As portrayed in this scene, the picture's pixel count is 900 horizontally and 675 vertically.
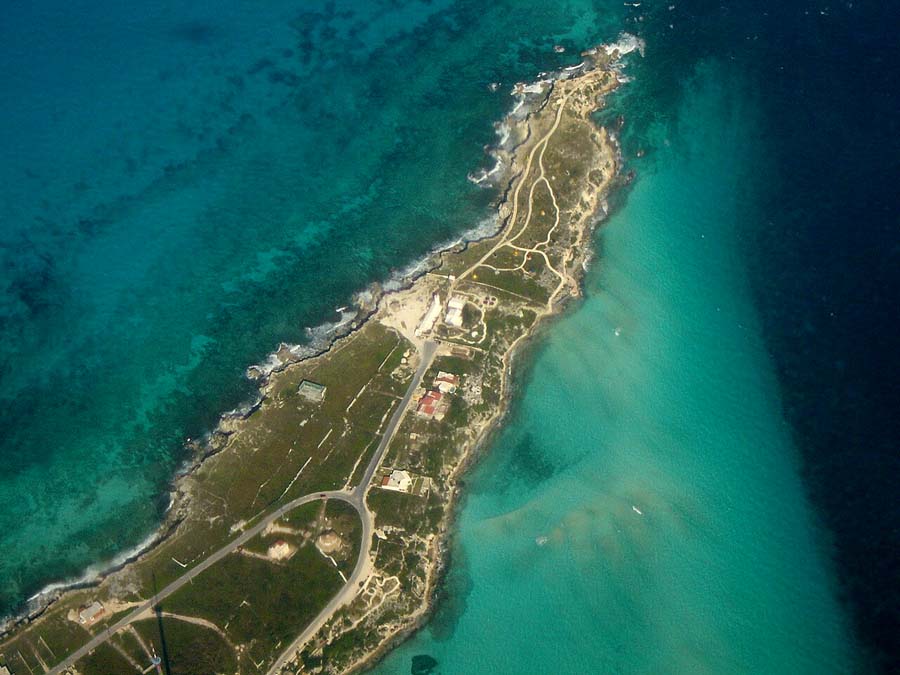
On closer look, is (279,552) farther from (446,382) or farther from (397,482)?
(446,382)

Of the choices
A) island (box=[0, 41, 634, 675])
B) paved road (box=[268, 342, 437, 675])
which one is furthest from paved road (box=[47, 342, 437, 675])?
island (box=[0, 41, 634, 675])

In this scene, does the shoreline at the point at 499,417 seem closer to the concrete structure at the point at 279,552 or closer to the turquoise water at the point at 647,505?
the turquoise water at the point at 647,505

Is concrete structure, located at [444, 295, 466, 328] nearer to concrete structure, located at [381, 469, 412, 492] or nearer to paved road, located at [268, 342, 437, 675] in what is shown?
paved road, located at [268, 342, 437, 675]

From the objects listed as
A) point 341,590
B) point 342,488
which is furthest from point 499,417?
point 341,590

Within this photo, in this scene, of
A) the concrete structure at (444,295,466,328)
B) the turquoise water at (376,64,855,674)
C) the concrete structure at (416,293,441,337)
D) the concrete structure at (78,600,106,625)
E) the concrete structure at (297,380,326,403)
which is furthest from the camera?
the concrete structure at (444,295,466,328)

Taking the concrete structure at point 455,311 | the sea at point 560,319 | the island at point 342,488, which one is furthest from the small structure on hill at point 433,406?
the concrete structure at point 455,311

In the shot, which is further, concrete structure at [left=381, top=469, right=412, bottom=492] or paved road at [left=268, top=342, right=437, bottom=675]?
concrete structure at [left=381, top=469, right=412, bottom=492]
